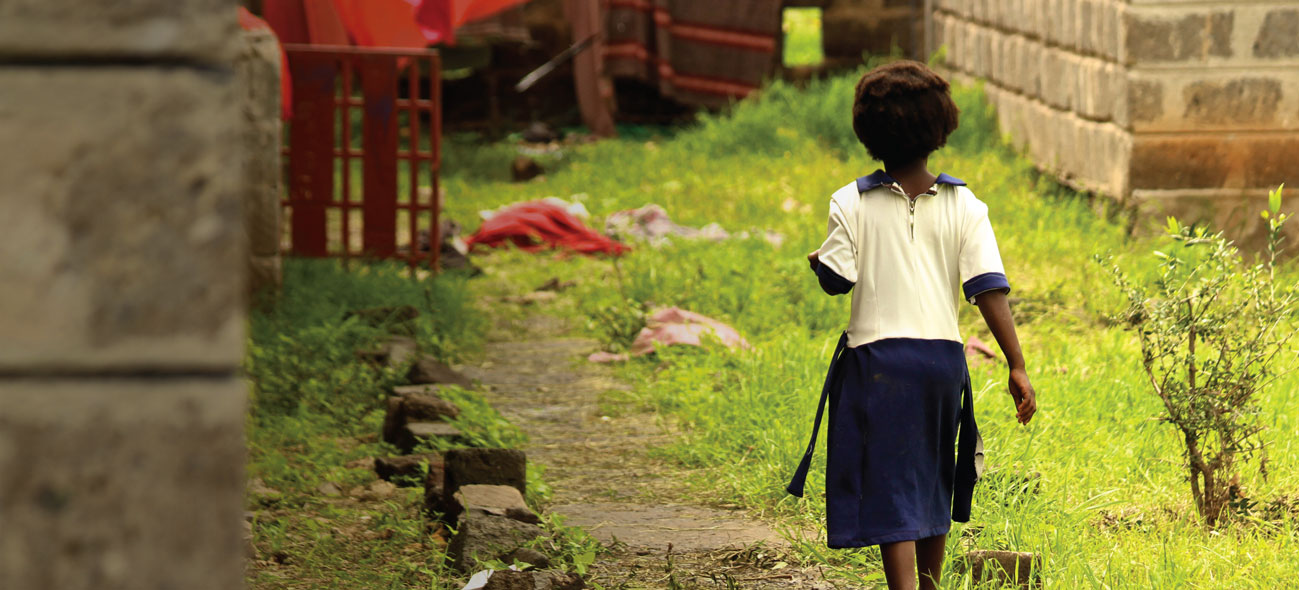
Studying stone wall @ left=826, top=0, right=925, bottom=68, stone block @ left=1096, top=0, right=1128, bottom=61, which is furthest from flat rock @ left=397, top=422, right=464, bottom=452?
stone wall @ left=826, top=0, right=925, bottom=68

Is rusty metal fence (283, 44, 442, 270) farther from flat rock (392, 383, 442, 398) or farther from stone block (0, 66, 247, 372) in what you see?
stone block (0, 66, 247, 372)

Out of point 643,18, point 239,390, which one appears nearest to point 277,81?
point 239,390

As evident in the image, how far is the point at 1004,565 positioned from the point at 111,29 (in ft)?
7.61

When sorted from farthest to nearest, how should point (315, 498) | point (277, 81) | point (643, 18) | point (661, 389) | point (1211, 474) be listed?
point (643, 18) → point (277, 81) → point (661, 389) → point (315, 498) → point (1211, 474)

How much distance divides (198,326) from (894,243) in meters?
1.88

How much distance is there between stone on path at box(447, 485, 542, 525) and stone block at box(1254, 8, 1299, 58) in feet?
15.0

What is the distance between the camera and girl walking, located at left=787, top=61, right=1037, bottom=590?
8.98 ft

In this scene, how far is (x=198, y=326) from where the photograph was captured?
1.14 meters

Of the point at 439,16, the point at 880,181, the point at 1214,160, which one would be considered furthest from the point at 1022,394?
the point at 439,16

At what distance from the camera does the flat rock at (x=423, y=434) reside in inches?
168

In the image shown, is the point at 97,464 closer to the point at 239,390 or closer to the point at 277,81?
the point at 239,390

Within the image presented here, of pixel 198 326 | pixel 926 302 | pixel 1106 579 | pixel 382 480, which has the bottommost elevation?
pixel 382 480

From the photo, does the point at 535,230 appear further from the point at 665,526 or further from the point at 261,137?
the point at 665,526

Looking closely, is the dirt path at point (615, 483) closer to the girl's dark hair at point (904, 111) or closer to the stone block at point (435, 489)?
the stone block at point (435, 489)
